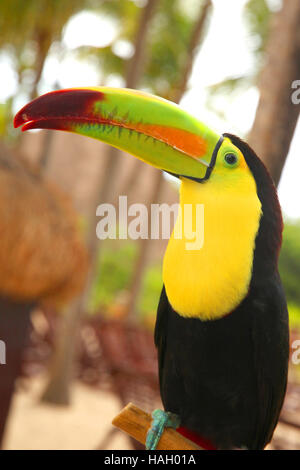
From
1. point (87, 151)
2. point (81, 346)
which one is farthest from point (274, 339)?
point (87, 151)

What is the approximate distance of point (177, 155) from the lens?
37.4 inches

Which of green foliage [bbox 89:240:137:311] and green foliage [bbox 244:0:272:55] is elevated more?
green foliage [bbox 244:0:272:55]

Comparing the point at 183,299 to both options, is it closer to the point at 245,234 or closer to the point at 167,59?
the point at 245,234

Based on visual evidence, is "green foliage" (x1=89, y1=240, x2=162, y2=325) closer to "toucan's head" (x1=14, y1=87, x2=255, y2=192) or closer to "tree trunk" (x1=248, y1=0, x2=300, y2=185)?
"tree trunk" (x1=248, y1=0, x2=300, y2=185)

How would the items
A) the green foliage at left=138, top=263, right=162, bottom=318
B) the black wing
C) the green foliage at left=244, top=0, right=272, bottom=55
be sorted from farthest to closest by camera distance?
the green foliage at left=138, top=263, right=162, bottom=318 < the green foliage at left=244, top=0, right=272, bottom=55 < the black wing

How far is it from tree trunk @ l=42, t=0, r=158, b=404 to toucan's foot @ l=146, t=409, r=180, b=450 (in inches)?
153

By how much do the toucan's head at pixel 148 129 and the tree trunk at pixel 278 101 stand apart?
0.84 meters

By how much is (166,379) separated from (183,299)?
13.0 inches

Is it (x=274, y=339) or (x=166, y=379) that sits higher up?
(x=274, y=339)

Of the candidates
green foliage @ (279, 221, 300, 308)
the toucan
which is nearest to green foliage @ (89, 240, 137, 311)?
green foliage @ (279, 221, 300, 308)

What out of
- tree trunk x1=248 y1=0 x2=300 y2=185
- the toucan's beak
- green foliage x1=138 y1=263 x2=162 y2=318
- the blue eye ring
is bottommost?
green foliage x1=138 y1=263 x2=162 y2=318

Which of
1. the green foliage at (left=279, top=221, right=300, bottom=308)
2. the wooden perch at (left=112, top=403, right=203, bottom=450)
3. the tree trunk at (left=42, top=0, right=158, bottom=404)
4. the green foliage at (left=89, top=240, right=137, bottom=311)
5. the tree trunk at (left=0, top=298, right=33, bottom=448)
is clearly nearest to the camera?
the wooden perch at (left=112, top=403, right=203, bottom=450)

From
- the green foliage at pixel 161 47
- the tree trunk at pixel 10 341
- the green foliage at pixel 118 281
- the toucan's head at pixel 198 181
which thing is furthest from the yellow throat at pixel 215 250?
the green foliage at pixel 118 281

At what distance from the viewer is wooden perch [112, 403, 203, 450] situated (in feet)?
3.78
